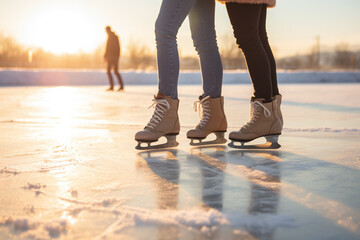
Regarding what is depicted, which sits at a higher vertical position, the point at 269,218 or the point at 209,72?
the point at 209,72

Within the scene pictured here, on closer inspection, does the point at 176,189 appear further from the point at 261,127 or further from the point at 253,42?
the point at 253,42

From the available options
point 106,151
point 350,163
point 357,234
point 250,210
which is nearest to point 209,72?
point 106,151

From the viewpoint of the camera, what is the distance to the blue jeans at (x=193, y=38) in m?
2.15

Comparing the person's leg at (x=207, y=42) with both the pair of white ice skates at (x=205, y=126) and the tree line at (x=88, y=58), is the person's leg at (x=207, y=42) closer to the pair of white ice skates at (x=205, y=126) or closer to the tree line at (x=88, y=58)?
the pair of white ice skates at (x=205, y=126)

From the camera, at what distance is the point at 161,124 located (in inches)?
87.0

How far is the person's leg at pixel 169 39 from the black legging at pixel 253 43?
0.24 metres

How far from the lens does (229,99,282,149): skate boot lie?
7.33 ft

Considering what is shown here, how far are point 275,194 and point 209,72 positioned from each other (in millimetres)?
1127

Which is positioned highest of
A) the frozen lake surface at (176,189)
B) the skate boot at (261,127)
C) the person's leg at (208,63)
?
the person's leg at (208,63)

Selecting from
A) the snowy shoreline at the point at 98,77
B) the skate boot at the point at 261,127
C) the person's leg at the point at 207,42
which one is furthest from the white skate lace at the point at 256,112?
the snowy shoreline at the point at 98,77

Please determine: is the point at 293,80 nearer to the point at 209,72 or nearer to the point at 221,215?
the point at 209,72

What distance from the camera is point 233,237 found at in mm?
976

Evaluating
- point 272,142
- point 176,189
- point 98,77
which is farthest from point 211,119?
point 98,77

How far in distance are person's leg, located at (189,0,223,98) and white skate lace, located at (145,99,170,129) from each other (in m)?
0.27
